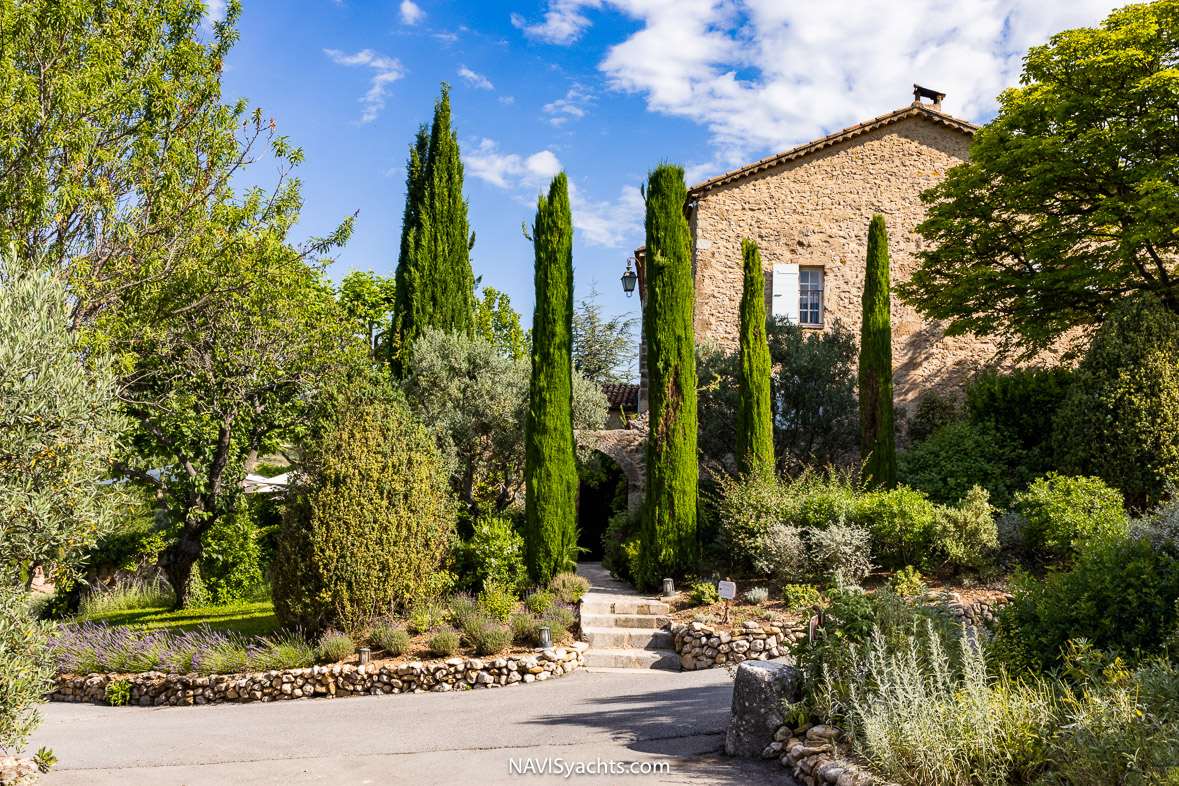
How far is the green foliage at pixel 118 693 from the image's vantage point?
29.7ft

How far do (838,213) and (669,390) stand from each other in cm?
815

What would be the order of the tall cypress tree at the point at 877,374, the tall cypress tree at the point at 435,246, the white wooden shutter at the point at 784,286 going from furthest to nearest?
the white wooden shutter at the point at 784,286
the tall cypress tree at the point at 435,246
the tall cypress tree at the point at 877,374

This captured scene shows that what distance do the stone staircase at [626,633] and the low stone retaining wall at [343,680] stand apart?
698 mm

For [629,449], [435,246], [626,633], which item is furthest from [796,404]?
[435,246]

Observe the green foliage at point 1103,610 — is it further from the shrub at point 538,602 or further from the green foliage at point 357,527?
the green foliage at point 357,527

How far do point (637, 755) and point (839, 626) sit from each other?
1.86 meters

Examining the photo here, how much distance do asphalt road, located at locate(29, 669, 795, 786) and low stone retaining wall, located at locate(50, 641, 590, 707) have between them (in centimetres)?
23

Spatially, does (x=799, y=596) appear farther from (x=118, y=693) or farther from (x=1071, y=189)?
(x=1071, y=189)

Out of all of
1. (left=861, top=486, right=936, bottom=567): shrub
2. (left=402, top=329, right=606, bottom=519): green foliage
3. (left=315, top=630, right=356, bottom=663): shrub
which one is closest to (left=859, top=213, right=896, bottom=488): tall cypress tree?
Result: (left=861, top=486, right=936, bottom=567): shrub

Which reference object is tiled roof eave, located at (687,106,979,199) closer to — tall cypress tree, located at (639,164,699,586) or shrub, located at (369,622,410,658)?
tall cypress tree, located at (639,164,699,586)

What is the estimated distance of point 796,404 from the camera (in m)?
15.6

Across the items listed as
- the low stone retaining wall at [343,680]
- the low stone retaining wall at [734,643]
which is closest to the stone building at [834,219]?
the low stone retaining wall at [734,643]

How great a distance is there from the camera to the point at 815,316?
698 inches

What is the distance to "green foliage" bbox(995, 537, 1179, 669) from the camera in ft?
17.5
